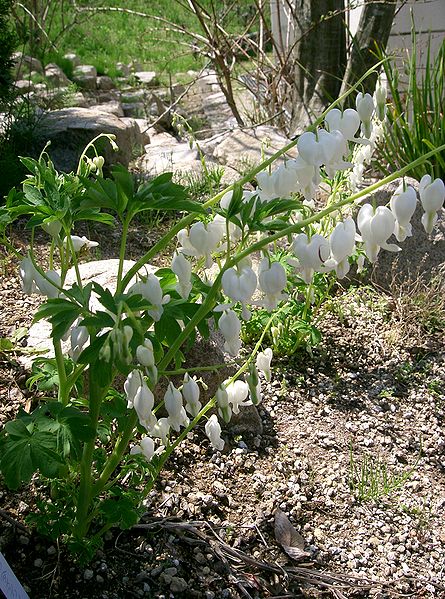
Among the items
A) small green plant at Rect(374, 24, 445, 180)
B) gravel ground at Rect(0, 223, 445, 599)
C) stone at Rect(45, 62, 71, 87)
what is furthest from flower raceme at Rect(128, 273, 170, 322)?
stone at Rect(45, 62, 71, 87)

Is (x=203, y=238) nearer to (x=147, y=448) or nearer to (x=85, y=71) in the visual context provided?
(x=147, y=448)

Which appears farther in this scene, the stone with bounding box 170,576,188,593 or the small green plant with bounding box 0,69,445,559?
the stone with bounding box 170,576,188,593

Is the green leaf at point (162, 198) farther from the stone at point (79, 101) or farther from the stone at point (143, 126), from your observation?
the stone at point (79, 101)

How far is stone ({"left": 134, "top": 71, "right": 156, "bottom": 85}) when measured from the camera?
10.5 meters

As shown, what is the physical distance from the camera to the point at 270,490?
8.55 feet

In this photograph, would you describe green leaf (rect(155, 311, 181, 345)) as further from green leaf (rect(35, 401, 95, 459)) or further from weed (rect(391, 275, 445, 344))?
weed (rect(391, 275, 445, 344))

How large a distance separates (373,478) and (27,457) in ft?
4.90

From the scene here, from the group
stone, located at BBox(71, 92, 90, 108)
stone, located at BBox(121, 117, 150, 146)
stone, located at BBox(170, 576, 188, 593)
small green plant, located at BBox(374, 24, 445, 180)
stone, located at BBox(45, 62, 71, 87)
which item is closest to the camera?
stone, located at BBox(170, 576, 188, 593)

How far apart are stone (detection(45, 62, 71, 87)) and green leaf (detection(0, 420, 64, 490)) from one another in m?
7.90

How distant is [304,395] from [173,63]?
9.39 m

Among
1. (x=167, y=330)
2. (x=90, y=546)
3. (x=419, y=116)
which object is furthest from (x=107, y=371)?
(x=419, y=116)

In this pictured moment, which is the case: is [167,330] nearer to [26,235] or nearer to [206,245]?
[206,245]

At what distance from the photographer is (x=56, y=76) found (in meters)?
9.19

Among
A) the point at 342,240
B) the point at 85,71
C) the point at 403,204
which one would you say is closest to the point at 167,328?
the point at 342,240
